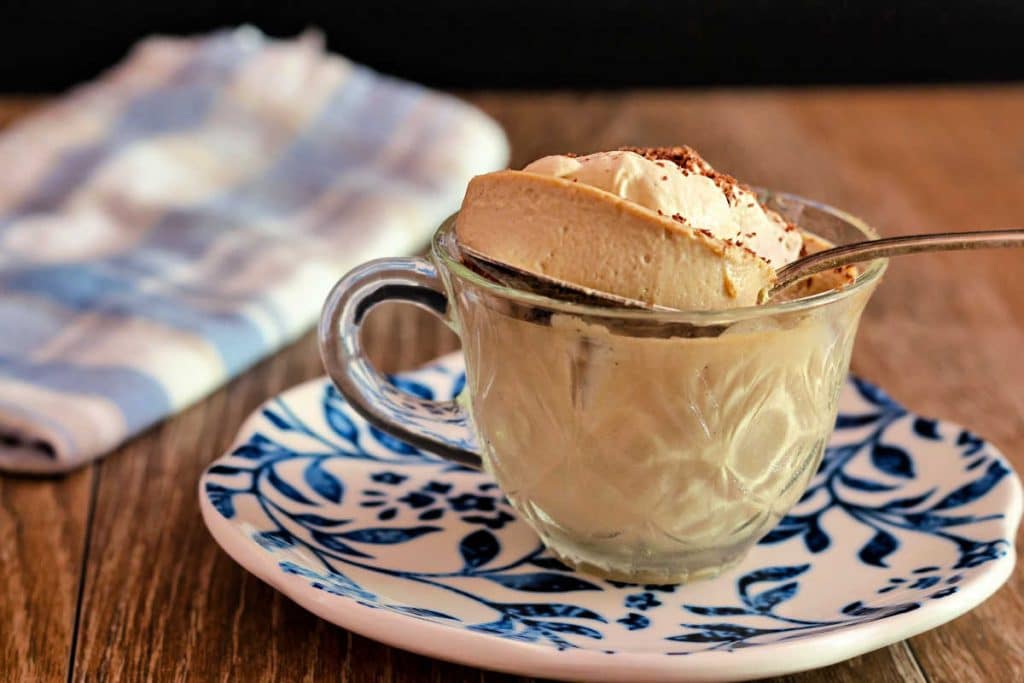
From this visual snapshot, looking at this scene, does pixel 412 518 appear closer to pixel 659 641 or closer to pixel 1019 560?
pixel 659 641

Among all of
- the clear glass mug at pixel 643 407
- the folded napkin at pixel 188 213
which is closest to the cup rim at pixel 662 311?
the clear glass mug at pixel 643 407

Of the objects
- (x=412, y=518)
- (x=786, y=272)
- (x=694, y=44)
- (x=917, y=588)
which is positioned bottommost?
(x=694, y=44)

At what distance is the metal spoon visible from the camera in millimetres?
661

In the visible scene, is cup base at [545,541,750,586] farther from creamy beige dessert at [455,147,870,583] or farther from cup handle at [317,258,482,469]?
cup handle at [317,258,482,469]

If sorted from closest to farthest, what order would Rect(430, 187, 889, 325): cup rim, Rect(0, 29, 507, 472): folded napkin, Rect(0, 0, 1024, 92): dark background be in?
1. Rect(430, 187, 889, 325): cup rim
2. Rect(0, 29, 507, 472): folded napkin
3. Rect(0, 0, 1024, 92): dark background

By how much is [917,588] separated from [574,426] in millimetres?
230

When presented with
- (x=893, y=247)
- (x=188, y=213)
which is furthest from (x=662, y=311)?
(x=188, y=213)

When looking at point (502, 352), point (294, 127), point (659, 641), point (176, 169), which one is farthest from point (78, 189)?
point (659, 641)

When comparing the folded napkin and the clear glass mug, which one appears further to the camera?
the folded napkin

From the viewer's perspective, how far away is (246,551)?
0.76 m

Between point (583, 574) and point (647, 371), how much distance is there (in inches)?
6.9

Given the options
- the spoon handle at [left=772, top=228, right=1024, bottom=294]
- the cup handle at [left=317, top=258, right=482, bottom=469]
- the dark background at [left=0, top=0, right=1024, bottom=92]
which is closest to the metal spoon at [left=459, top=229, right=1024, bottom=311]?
the spoon handle at [left=772, top=228, right=1024, bottom=294]

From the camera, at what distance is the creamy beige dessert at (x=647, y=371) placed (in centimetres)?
67

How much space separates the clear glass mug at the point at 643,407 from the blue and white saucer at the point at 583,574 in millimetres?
39
